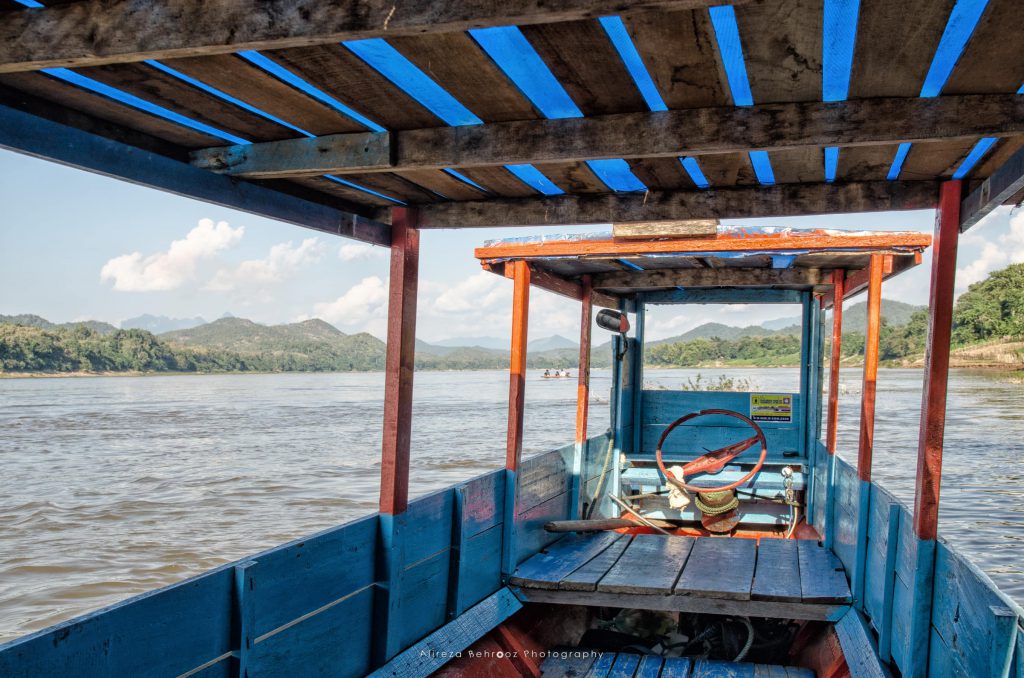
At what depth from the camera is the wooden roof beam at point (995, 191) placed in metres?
3.39

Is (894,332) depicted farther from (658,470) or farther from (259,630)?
(259,630)

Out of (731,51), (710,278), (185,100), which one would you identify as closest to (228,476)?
(710,278)

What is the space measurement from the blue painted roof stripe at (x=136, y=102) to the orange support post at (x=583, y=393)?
510 cm

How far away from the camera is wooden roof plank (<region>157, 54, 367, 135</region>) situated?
2830 millimetres

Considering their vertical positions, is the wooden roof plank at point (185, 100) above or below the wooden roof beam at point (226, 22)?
above

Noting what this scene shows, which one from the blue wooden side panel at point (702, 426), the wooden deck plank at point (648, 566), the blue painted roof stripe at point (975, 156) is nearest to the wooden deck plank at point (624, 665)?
the wooden deck plank at point (648, 566)

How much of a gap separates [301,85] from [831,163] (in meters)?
2.53

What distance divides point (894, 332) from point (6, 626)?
254 feet

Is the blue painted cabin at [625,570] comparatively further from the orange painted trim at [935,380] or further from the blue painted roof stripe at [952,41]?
the blue painted roof stripe at [952,41]

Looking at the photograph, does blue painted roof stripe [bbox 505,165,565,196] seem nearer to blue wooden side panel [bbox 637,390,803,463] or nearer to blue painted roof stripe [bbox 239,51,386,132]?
blue painted roof stripe [bbox 239,51,386,132]

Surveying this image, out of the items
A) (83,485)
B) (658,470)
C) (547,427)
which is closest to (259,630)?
(658,470)

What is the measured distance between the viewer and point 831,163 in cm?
404

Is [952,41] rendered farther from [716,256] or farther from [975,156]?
[716,256]

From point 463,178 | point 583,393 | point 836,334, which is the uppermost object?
point 463,178
